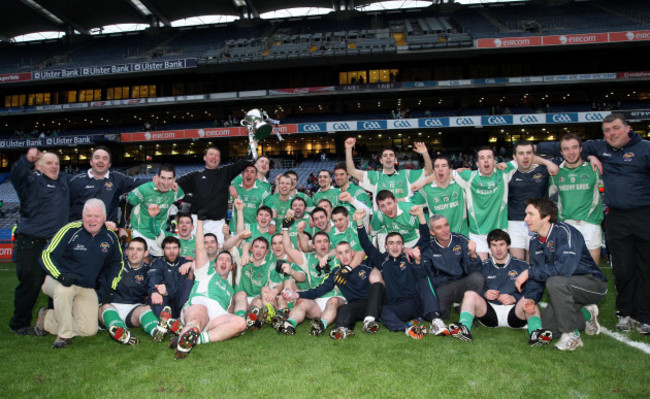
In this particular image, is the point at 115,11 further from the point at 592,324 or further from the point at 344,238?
the point at 592,324

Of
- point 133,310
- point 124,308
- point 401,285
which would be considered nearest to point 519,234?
point 401,285

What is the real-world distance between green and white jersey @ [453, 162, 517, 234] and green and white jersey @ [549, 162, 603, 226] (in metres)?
0.71

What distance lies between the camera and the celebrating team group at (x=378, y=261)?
4492mm

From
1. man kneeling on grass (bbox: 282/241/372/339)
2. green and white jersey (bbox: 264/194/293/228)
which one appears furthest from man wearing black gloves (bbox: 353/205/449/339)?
green and white jersey (bbox: 264/194/293/228)

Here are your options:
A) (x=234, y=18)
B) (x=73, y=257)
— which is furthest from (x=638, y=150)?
(x=234, y=18)

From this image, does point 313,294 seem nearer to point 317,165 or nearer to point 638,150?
point 638,150

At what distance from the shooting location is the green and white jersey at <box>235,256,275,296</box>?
589 cm

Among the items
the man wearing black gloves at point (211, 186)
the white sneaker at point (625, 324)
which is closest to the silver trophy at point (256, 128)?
the man wearing black gloves at point (211, 186)

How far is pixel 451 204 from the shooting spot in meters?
6.01

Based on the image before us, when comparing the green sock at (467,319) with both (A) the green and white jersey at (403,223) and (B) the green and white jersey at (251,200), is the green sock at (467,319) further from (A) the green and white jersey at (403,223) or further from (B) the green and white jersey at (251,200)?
(B) the green and white jersey at (251,200)

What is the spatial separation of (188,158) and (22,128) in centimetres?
1864

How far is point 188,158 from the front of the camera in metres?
34.9

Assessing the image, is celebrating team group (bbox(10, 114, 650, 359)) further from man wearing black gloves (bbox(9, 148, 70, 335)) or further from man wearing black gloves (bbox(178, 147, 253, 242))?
man wearing black gloves (bbox(178, 147, 253, 242))

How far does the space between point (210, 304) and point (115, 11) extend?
41.7m
